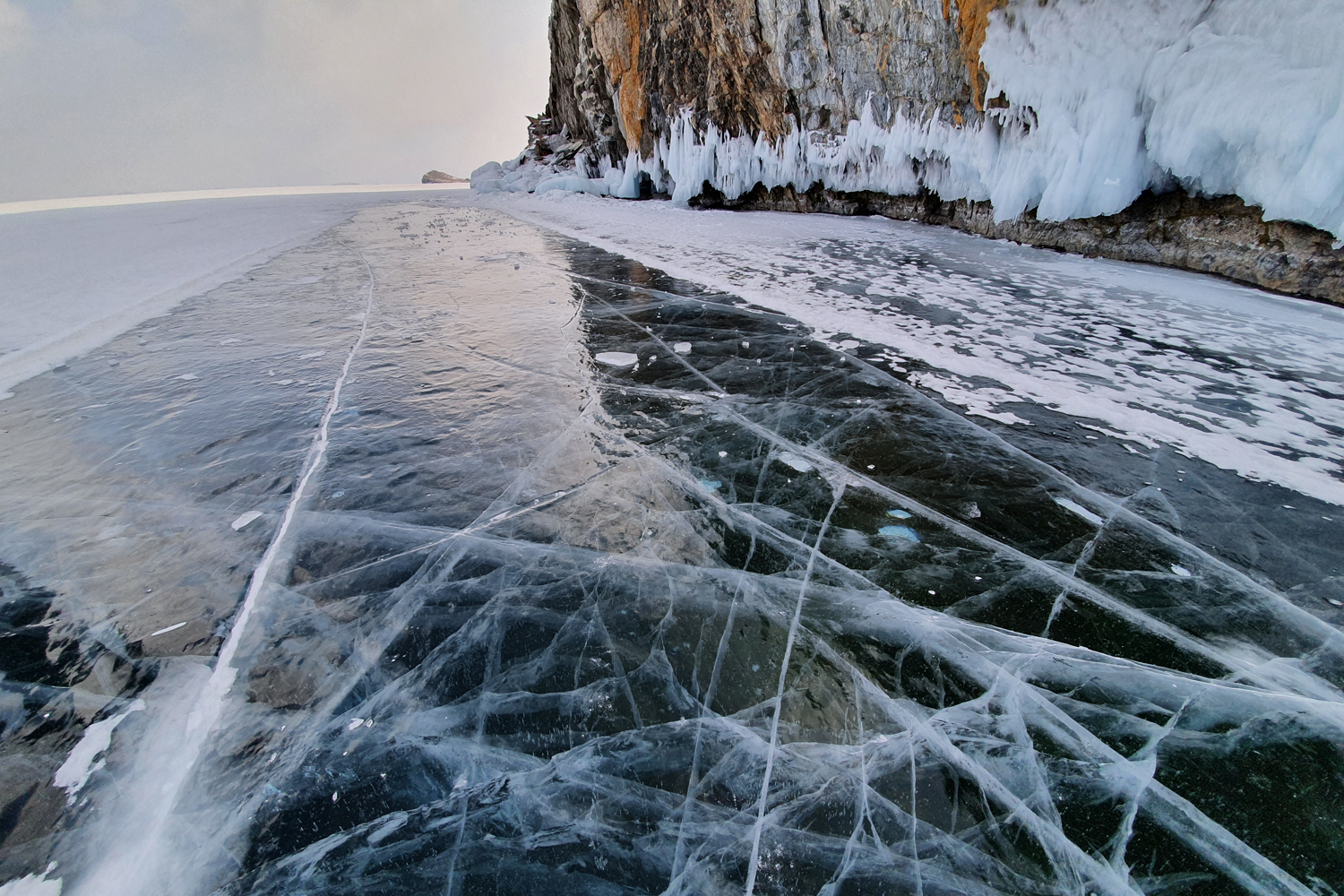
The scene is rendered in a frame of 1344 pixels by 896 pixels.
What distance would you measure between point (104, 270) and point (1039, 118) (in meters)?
10.5

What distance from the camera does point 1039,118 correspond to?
19.9ft

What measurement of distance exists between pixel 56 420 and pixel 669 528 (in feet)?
10.1

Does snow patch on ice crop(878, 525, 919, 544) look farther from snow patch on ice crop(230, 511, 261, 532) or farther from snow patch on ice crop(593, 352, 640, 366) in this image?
snow patch on ice crop(230, 511, 261, 532)

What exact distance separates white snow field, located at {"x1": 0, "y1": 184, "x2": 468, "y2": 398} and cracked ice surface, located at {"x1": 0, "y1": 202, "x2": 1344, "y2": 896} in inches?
66.6

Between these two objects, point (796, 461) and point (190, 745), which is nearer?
point (190, 745)

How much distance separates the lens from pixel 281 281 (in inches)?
219

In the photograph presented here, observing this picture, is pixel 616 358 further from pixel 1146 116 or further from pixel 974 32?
pixel 974 32

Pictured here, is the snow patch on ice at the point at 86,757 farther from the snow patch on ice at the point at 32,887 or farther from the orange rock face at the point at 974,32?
the orange rock face at the point at 974,32

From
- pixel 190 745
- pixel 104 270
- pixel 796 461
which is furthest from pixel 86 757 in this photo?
pixel 104 270

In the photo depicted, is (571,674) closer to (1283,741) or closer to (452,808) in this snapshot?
(452,808)

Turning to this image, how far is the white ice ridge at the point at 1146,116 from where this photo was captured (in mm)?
3859

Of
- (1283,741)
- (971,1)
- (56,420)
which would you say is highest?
(971,1)

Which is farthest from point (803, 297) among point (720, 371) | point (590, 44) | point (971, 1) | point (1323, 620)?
point (590, 44)

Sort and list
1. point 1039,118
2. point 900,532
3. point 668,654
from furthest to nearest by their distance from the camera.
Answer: point 1039,118, point 900,532, point 668,654
